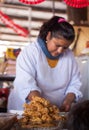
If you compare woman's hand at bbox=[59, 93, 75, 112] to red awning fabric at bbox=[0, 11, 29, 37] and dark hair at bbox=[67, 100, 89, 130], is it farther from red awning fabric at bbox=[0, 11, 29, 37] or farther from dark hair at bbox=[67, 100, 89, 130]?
red awning fabric at bbox=[0, 11, 29, 37]

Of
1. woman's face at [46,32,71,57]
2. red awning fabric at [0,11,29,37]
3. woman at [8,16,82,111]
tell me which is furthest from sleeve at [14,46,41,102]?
red awning fabric at [0,11,29,37]

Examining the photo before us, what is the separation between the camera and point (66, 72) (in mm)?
2002

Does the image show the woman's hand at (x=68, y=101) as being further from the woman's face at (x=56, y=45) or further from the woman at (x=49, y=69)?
the woman's face at (x=56, y=45)

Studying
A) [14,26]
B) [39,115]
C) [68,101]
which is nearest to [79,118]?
[39,115]

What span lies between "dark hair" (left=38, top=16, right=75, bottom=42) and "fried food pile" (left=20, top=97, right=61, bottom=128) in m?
0.67

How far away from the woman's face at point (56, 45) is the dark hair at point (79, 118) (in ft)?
3.13

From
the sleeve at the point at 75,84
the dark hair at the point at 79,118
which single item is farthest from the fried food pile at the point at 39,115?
the sleeve at the point at 75,84

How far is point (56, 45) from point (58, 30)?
0.33 feet

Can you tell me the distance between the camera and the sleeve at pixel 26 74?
71.6 inches

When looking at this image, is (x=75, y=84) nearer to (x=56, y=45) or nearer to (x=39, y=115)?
(x=56, y=45)

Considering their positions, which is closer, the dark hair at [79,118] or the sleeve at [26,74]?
the dark hair at [79,118]

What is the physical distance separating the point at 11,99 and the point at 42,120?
2.73 feet

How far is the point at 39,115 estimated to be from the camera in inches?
49.8

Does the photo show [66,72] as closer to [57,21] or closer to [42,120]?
[57,21]
